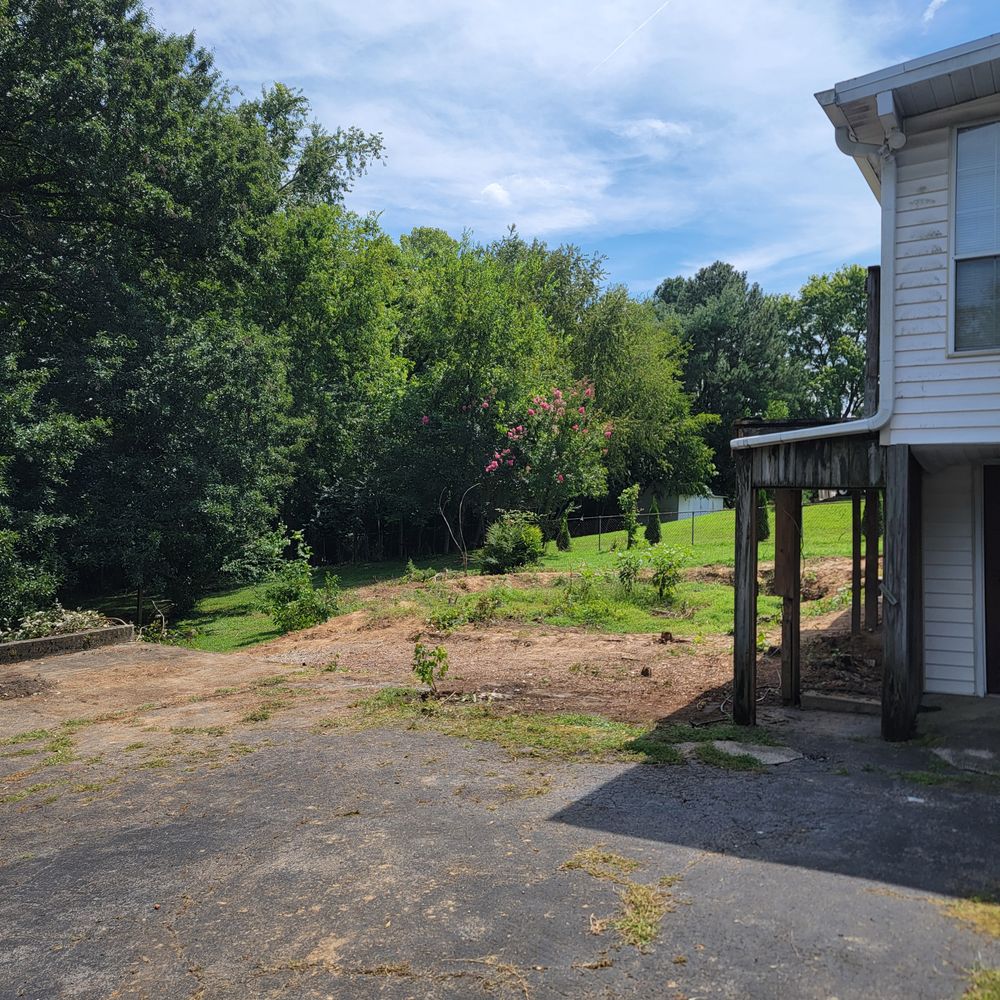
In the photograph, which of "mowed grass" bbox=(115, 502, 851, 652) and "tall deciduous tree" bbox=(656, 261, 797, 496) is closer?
"mowed grass" bbox=(115, 502, 851, 652)

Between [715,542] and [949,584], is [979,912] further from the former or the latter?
[715,542]

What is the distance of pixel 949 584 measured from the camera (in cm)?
780

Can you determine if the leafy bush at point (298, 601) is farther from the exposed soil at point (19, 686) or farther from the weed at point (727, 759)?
the weed at point (727, 759)

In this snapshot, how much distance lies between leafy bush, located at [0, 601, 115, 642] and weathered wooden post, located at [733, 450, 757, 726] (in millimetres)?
11068

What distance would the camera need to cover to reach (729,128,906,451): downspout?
6.62m

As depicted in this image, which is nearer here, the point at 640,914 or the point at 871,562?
the point at 640,914

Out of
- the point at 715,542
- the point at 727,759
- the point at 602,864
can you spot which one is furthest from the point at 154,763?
the point at 715,542

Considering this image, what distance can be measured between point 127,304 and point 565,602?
35.1ft

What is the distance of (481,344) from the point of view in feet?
82.1

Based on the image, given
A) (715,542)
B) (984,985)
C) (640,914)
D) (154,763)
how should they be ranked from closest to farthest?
(984,985) < (640,914) < (154,763) < (715,542)

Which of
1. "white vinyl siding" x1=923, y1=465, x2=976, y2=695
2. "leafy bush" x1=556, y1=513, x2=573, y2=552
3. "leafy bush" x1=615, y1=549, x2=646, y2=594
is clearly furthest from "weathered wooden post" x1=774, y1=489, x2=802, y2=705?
"leafy bush" x1=556, y1=513, x2=573, y2=552

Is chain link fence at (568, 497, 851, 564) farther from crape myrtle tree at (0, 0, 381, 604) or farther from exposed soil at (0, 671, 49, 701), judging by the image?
exposed soil at (0, 671, 49, 701)

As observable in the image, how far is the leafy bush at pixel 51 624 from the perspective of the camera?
13.3 meters

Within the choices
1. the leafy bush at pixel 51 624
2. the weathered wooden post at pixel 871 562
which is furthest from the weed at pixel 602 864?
the leafy bush at pixel 51 624
